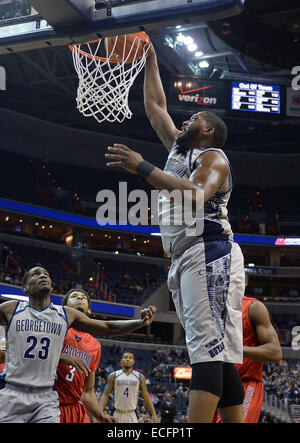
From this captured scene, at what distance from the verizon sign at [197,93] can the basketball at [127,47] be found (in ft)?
42.4

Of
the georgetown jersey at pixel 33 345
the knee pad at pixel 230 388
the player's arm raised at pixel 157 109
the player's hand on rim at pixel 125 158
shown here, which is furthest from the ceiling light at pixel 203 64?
the knee pad at pixel 230 388

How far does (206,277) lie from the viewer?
290cm

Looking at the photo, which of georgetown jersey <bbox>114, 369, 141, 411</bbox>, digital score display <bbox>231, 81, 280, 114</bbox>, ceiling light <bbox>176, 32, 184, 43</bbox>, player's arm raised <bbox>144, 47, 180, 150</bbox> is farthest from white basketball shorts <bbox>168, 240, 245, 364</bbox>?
ceiling light <bbox>176, 32, 184, 43</bbox>

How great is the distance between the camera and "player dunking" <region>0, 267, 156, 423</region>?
155 inches

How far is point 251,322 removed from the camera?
13.1ft

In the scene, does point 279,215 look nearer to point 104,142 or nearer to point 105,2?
point 104,142

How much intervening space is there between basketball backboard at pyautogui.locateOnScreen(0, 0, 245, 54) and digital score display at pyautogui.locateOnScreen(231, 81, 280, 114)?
545 inches

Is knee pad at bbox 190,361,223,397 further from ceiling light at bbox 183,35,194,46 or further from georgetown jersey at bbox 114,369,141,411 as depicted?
ceiling light at bbox 183,35,194,46

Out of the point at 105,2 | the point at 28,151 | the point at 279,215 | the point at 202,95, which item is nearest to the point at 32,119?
the point at 28,151

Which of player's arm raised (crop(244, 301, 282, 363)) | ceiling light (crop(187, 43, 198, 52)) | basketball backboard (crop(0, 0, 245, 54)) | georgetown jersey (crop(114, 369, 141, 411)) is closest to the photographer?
player's arm raised (crop(244, 301, 282, 363))

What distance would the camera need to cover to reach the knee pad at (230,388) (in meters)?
2.89

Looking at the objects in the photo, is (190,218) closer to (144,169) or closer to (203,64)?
(144,169)

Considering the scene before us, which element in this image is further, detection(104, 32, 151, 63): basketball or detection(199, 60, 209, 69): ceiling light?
detection(199, 60, 209, 69): ceiling light

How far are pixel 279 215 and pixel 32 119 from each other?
1518 cm
